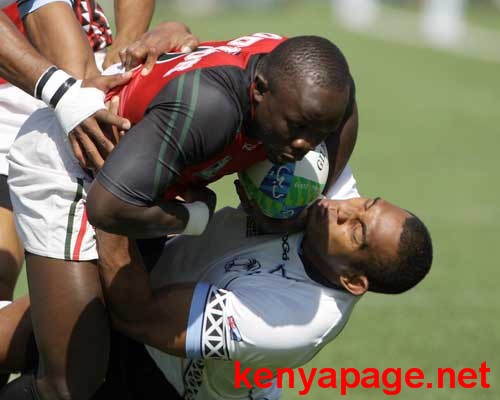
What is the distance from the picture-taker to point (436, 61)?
23.9 meters

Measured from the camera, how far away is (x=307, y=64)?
172 inches

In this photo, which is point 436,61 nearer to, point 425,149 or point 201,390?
point 425,149

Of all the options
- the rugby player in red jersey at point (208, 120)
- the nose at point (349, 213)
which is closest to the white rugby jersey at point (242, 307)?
the nose at point (349, 213)

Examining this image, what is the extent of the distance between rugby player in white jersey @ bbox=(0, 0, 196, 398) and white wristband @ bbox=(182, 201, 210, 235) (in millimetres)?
447

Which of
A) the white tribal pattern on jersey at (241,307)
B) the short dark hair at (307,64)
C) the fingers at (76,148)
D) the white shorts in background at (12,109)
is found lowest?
the white tribal pattern on jersey at (241,307)

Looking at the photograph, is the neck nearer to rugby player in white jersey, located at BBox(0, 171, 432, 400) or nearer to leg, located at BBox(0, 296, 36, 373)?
rugby player in white jersey, located at BBox(0, 171, 432, 400)

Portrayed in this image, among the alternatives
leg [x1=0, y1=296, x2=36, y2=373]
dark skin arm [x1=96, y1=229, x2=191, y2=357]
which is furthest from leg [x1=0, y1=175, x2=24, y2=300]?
dark skin arm [x1=96, y1=229, x2=191, y2=357]

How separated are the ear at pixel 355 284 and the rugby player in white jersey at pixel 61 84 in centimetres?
121

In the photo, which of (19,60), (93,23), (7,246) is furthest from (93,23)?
(7,246)

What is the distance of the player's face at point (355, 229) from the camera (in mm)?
5117

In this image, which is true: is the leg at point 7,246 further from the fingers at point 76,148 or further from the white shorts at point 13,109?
the fingers at point 76,148

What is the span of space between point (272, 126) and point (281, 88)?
173 millimetres

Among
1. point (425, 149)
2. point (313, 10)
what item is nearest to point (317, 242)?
point (425, 149)

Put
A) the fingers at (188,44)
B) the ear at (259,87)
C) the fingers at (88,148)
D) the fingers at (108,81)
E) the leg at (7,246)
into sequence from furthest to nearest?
1. the leg at (7,246)
2. the fingers at (188,44)
3. the fingers at (108,81)
4. the fingers at (88,148)
5. the ear at (259,87)
